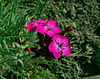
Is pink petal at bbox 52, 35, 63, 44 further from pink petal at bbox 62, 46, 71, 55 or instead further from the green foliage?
the green foliage

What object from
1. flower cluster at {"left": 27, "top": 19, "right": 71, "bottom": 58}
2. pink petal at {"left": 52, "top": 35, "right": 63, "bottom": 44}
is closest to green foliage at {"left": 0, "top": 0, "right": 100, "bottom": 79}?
flower cluster at {"left": 27, "top": 19, "right": 71, "bottom": 58}

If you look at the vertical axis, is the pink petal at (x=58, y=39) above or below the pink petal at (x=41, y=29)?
below

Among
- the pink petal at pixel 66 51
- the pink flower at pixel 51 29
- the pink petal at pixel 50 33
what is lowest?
the pink petal at pixel 66 51

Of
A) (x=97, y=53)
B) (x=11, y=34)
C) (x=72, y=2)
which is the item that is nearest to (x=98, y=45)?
(x=97, y=53)

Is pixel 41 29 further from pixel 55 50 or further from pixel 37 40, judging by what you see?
pixel 37 40

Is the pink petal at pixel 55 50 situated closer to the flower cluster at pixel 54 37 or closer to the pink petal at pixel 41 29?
the flower cluster at pixel 54 37

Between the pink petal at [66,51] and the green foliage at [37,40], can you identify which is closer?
the pink petal at [66,51]

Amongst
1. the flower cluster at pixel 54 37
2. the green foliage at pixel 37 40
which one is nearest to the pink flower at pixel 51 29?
the flower cluster at pixel 54 37

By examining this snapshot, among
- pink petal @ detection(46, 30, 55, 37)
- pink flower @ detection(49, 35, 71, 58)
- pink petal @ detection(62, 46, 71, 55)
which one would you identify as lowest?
pink petal @ detection(62, 46, 71, 55)

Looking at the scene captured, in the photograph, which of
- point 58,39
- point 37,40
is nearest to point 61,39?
point 58,39
